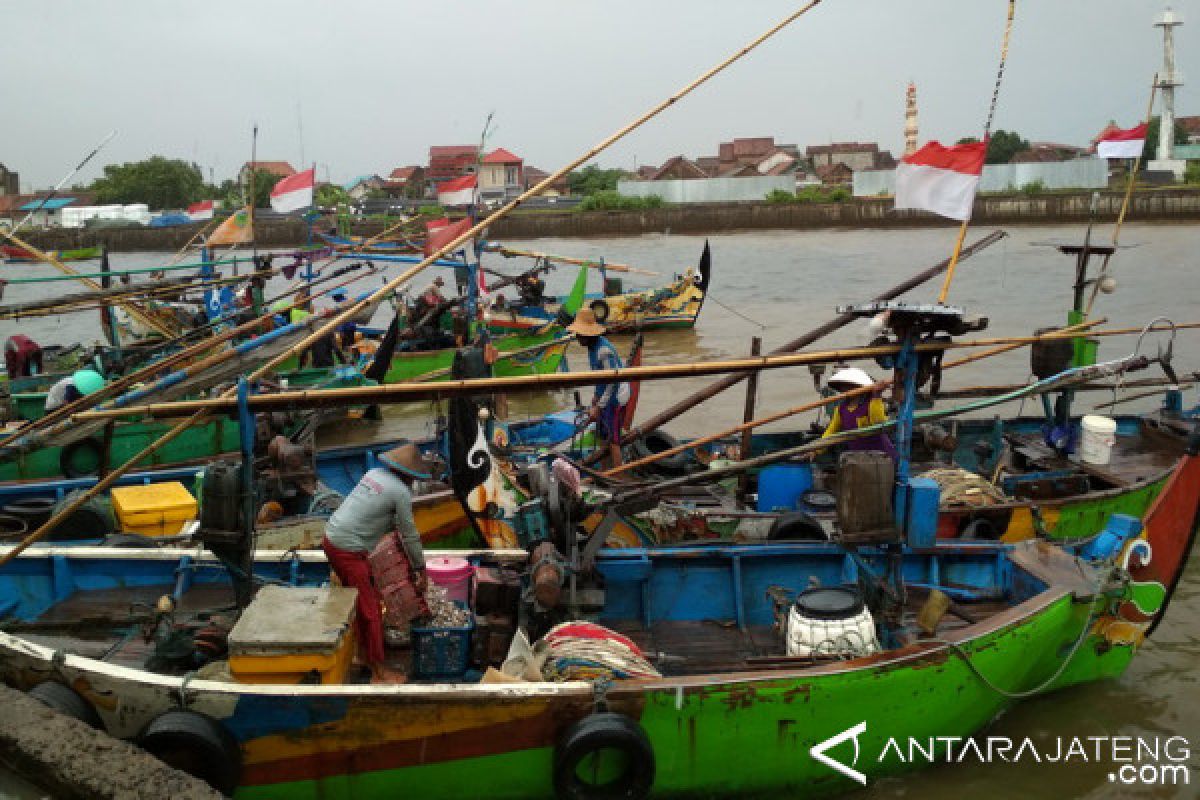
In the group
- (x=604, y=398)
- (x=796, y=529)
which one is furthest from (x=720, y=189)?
(x=796, y=529)

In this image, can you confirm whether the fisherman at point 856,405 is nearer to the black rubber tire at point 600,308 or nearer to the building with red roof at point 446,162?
the black rubber tire at point 600,308

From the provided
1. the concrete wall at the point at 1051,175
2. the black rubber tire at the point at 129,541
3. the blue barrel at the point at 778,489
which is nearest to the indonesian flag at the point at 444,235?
the blue barrel at the point at 778,489

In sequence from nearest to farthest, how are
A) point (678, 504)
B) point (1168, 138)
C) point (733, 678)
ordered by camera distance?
point (733, 678)
point (678, 504)
point (1168, 138)

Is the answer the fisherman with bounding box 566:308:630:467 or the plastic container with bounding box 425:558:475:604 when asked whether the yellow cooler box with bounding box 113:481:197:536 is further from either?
the fisherman with bounding box 566:308:630:467

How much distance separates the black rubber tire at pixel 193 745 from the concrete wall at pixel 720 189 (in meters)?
51.1

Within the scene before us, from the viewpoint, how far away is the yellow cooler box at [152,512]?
25.7 feet

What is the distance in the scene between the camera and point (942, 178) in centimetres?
771

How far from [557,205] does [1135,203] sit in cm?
3175

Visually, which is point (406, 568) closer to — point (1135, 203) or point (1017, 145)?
point (1135, 203)

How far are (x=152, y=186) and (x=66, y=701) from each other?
69853 mm

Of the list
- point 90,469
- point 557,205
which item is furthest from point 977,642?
point 557,205

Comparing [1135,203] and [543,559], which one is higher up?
[1135,203]

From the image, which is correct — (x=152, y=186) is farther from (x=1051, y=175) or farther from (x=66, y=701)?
(x=66, y=701)

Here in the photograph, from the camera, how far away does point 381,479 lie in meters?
5.49
